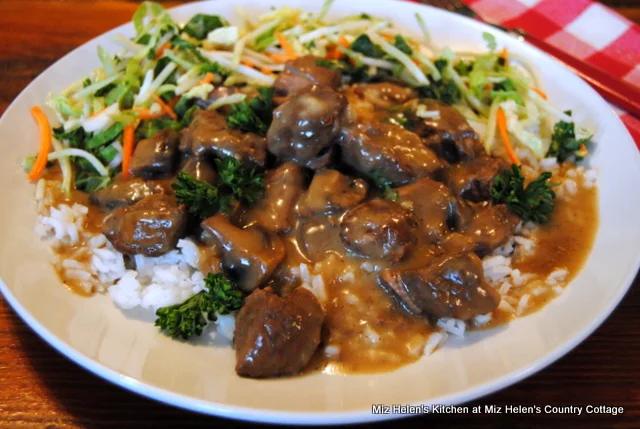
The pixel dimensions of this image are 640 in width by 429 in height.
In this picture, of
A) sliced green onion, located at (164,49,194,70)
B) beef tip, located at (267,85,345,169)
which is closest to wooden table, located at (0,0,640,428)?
beef tip, located at (267,85,345,169)

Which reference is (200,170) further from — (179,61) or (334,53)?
(334,53)

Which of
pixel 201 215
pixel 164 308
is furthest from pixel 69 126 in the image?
pixel 164 308

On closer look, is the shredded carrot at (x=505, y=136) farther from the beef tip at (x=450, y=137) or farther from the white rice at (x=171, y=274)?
the white rice at (x=171, y=274)

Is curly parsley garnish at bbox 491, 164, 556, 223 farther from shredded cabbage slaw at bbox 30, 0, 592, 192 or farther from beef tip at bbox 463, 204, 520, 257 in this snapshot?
shredded cabbage slaw at bbox 30, 0, 592, 192

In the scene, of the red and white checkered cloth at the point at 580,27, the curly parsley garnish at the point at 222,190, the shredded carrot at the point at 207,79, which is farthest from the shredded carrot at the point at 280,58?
the red and white checkered cloth at the point at 580,27

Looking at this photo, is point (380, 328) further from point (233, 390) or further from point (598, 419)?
point (598, 419)

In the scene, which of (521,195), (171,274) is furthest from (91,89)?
(521,195)
